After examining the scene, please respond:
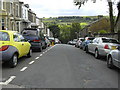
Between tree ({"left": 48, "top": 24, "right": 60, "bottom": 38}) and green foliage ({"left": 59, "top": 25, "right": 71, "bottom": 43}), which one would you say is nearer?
green foliage ({"left": 59, "top": 25, "right": 71, "bottom": 43})

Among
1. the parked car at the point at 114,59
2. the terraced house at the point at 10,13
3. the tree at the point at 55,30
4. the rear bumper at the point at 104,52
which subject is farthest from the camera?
the tree at the point at 55,30

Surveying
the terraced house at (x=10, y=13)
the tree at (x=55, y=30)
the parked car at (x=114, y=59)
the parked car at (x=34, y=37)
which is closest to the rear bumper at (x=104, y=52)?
the parked car at (x=114, y=59)

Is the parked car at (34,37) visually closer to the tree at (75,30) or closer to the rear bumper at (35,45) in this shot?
the rear bumper at (35,45)

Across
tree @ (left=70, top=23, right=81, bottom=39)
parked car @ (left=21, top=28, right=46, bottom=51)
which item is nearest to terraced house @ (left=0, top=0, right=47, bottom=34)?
parked car @ (left=21, top=28, right=46, bottom=51)

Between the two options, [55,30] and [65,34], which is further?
[55,30]

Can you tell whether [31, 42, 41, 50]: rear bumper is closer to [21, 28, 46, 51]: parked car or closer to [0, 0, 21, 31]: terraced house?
[21, 28, 46, 51]: parked car

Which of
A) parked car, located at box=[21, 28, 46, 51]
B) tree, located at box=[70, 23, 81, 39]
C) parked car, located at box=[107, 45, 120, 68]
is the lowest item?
parked car, located at box=[107, 45, 120, 68]

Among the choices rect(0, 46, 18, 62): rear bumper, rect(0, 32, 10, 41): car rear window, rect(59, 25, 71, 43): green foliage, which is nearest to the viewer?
rect(0, 46, 18, 62): rear bumper

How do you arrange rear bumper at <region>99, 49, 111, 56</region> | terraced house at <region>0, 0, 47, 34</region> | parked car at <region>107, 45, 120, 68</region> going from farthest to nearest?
1. terraced house at <region>0, 0, 47, 34</region>
2. rear bumper at <region>99, 49, 111, 56</region>
3. parked car at <region>107, 45, 120, 68</region>

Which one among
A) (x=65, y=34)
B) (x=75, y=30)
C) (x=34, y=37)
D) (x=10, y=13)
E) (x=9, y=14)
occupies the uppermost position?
(x=10, y=13)

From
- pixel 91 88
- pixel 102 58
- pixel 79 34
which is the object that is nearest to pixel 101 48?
pixel 102 58

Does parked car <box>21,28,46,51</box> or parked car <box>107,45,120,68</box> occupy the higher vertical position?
parked car <box>21,28,46,51</box>

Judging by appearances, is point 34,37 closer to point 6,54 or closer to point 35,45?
point 35,45

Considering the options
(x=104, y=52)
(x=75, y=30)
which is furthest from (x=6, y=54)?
(x=75, y=30)
